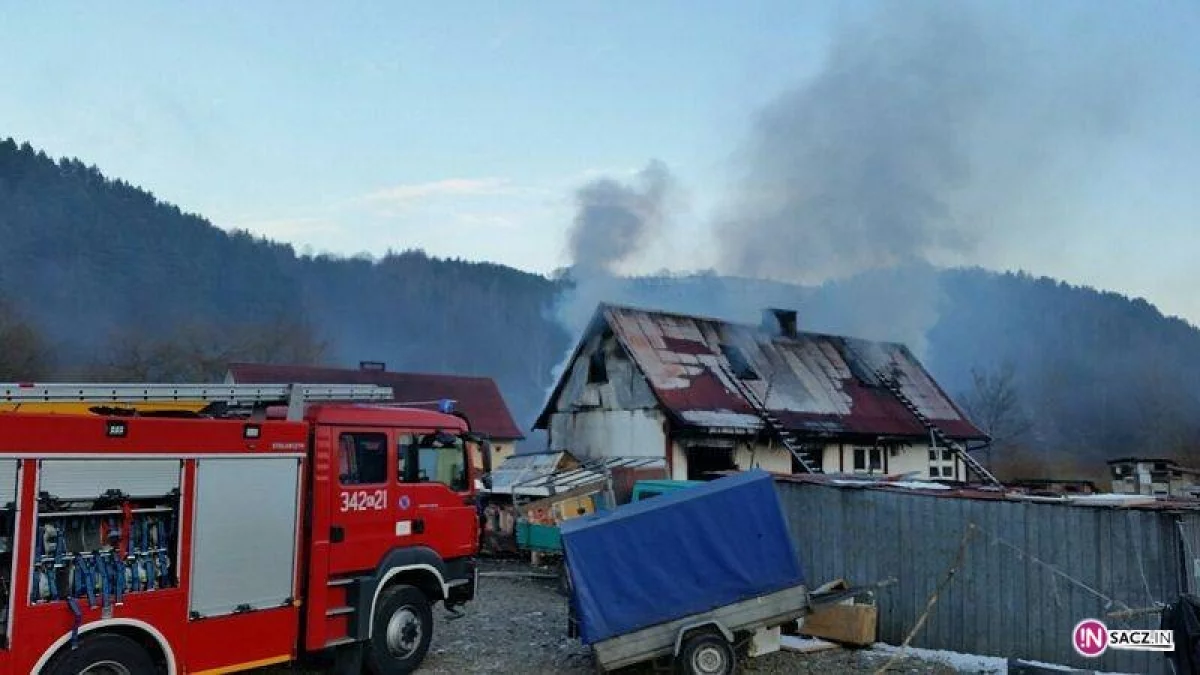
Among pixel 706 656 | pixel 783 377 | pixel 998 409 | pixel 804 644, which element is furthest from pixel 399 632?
pixel 998 409

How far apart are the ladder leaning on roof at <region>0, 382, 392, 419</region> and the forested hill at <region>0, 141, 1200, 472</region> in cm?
5256

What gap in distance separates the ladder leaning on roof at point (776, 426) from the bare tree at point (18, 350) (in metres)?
37.9

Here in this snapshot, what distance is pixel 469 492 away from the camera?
38.9ft

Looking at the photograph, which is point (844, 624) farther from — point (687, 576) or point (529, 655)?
point (529, 655)

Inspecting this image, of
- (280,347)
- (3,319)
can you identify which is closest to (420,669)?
(3,319)

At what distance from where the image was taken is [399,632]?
10445 mm

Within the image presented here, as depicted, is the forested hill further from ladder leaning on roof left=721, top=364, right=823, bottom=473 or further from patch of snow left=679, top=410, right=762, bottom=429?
patch of snow left=679, top=410, right=762, bottom=429

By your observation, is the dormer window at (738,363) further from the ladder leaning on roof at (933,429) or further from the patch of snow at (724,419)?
the ladder leaning on roof at (933,429)

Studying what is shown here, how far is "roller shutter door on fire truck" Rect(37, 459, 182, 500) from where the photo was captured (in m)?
7.59

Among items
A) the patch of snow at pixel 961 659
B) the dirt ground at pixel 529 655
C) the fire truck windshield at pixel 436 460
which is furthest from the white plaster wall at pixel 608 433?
the fire truck windshield at pixel 436 460

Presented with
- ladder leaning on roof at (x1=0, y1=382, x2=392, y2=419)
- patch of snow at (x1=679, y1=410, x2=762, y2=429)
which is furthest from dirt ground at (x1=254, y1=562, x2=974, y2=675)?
patch of snow at (x1=679, y1=410, x2=762, y2=429)

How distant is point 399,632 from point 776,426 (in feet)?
50.0

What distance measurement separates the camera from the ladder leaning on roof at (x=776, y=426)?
23317 mm

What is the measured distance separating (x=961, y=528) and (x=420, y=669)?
25.0 ft
